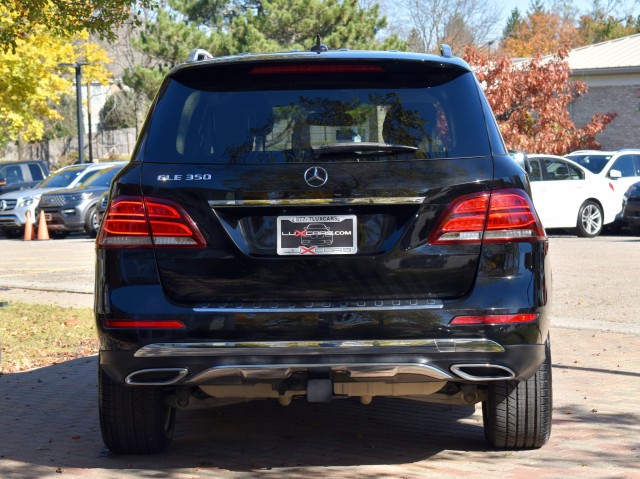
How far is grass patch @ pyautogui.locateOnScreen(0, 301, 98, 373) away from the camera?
30.6 feet

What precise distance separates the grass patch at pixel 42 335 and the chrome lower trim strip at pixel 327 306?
175 inches

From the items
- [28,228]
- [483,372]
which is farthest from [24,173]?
[483,372]

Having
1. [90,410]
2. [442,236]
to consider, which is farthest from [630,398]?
[90,410]

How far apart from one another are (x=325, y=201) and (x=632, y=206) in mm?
18181

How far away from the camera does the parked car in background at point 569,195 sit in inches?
859

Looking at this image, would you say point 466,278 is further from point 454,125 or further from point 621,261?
point 621,261

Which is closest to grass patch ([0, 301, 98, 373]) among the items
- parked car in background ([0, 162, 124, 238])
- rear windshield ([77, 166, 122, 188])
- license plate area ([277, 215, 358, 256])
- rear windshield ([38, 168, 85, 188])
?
license plate area ([277, 215, 358, 256])

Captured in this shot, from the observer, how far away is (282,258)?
4922mm

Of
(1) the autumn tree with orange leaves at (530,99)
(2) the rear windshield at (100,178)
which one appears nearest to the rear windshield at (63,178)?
(2) the rear windshield at (100,178)

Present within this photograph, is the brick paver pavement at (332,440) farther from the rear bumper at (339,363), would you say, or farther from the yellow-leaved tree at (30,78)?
the yellow-leaved tree at (30,78)

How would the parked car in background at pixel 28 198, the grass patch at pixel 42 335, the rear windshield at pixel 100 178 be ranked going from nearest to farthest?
the grass patch at pixel 42 335 → the rear windshield at pixel 100 178 → the parked car in background at pixel 28 198

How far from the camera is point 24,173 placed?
106 feet

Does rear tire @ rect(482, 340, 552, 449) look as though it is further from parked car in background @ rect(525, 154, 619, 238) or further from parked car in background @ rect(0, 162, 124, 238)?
parked car in background @ rect(0, 162, 124, 238)

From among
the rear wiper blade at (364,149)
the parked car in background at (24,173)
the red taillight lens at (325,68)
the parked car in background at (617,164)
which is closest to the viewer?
the rear wiper blade at (364,149)
